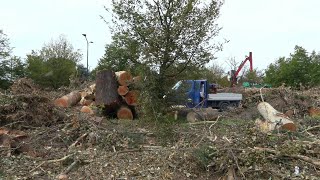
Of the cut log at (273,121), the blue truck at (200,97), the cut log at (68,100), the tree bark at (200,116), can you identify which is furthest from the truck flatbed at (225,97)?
the cut log at (68,100)

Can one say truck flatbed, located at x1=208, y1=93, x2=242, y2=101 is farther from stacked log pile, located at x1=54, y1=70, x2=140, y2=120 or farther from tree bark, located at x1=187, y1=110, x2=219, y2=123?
stacked log pile, located at x1=54, y1=70, x2=140, y2=120

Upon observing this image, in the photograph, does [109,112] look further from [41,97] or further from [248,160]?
[248,160]

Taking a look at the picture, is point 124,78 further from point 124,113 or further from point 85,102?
point 85,102

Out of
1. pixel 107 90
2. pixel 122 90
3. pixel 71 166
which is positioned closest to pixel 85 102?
pixel 107 90

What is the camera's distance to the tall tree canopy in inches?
453

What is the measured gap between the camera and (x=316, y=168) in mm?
5418

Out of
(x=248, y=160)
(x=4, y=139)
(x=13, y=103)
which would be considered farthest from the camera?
(x=13, y=103)

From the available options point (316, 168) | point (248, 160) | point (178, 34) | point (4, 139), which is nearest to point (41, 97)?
point (4, 139)

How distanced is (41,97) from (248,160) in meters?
5.30

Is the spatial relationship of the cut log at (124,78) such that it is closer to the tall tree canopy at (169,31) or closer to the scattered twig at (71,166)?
the tall tree canopy at (169,31)

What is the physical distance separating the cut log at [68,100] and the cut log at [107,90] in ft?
5.55

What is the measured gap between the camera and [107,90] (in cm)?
1188

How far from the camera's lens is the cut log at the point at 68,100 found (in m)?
13.1

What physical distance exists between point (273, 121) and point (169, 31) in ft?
13.6
